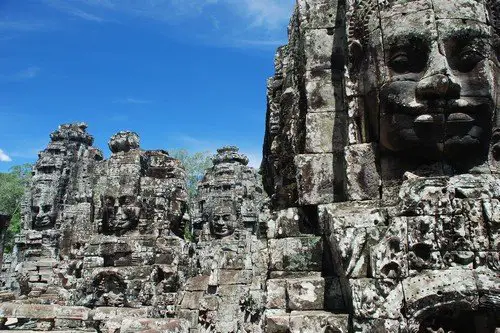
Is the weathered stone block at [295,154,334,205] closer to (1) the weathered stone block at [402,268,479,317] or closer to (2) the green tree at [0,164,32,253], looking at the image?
(1) the weathered stone block at [402,268,479,317]

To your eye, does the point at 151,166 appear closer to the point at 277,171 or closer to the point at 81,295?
the point at 81,295

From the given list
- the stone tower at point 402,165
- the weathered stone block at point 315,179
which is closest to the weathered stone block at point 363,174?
the stone tower at point 402,165

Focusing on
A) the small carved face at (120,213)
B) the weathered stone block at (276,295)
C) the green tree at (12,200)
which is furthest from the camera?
the green tree at (12,200)

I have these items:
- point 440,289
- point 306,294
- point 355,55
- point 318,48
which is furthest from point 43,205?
point 440,289

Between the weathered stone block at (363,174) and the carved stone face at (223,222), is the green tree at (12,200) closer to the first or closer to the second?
the carved stone face at (223,222)

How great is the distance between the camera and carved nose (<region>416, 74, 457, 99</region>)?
269 centimetres

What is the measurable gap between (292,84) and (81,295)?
7.25 metres

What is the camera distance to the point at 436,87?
270cm

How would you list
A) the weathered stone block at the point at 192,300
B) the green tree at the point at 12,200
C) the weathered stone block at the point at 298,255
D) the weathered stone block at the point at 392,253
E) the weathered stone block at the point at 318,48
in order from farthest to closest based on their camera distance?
the green tree at the point at 12,200, the weathered stone block at the point at 192,300, the weathered stone block at the point at 318,48, the weathered stone block at the point at 298,255, the weathered stone block at the point at 392,253

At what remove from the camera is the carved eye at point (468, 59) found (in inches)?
111

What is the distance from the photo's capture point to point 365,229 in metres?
2.69

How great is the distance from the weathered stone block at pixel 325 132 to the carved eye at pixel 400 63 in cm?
66

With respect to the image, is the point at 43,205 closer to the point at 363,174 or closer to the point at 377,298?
the point at 363,174

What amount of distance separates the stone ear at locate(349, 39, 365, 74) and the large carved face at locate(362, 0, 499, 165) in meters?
0.16
